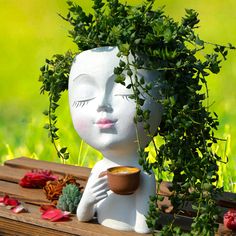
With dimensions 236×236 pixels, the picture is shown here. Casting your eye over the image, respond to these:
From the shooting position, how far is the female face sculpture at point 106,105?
2.63 meters

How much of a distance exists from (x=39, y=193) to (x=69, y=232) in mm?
648

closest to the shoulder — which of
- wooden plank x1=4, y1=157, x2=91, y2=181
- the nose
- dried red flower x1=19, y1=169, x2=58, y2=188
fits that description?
the nose

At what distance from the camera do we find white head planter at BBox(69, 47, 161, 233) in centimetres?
264

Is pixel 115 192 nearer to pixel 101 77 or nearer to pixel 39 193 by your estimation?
pixel 101 77

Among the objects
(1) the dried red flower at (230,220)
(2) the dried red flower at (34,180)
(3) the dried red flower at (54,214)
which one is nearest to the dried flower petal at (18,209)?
(3) the dried red flower at (54,214)

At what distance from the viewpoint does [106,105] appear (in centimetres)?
265

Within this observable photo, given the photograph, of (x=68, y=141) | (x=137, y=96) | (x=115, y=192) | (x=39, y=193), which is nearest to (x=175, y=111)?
(x=137, y=96)

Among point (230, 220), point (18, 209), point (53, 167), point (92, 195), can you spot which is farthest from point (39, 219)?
point (53, 167)

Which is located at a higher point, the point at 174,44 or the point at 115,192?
the point at 174,44

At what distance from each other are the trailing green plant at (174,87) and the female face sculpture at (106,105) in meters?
0.05

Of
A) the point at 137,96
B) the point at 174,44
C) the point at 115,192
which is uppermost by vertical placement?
the point at 174,44

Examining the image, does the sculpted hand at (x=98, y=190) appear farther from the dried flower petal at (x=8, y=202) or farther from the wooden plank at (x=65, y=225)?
the dried flower petal at (x=8, y=202)

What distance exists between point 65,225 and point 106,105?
51 cm

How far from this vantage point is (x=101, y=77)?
264 cm
